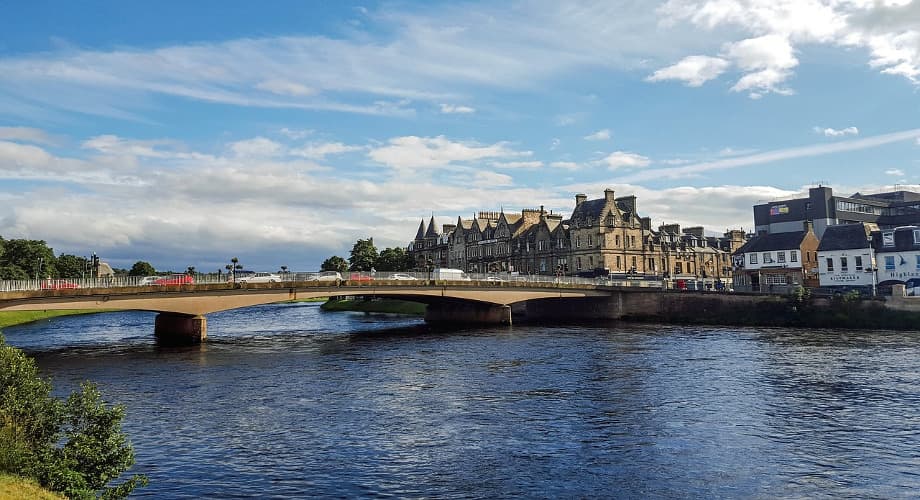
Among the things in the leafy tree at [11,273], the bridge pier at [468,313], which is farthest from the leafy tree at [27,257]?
the bridge pier at [468,313]

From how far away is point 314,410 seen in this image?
111 ft

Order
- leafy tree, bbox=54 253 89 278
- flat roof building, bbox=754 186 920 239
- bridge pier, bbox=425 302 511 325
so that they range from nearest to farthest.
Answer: bridge pier, bbox=425 302 511 325
flat roof building, bbox=754 186 920 239
leafy tree, bbox=54 253 89 278

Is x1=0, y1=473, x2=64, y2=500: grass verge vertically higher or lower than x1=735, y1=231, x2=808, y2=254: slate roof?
lower

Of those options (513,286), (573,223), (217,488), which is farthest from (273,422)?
(573,223)

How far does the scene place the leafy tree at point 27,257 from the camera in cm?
13412

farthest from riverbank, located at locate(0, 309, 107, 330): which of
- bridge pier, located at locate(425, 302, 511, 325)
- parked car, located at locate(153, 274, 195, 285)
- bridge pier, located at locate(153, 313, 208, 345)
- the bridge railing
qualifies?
bridge pier, located at locate(425, 302, 511, 325)

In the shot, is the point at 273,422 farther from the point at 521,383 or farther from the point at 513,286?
the point at 513,286

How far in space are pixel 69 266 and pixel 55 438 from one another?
17947cm

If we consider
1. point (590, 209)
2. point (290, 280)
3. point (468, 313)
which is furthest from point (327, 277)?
point (590, 209)

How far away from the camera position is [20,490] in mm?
17016

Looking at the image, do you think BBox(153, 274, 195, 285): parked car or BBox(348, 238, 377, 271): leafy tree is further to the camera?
BBox(348, 238, 377, 271): leafy tree

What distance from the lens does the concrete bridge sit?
6047 centimetres

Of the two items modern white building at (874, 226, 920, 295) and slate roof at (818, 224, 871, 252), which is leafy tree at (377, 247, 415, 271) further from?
modern white building at (874, 226, 920, 295)

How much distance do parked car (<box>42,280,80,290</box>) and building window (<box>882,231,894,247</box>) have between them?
9864cm
